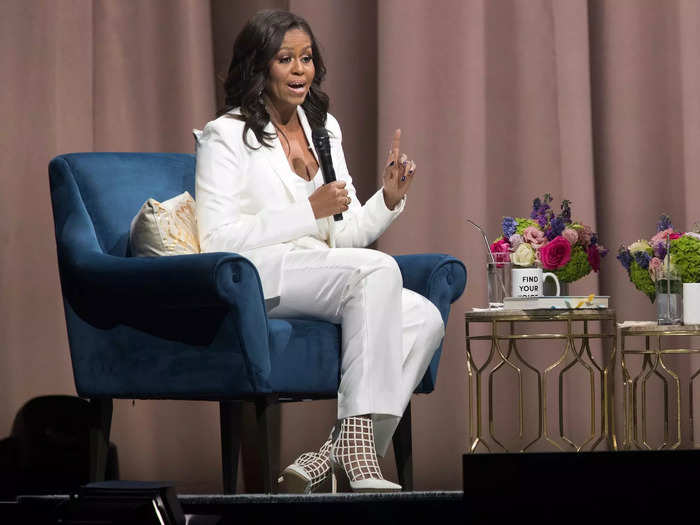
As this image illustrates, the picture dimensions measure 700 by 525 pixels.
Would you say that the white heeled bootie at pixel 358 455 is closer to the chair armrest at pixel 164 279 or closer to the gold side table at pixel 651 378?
the chair armrest at pixel 164 279

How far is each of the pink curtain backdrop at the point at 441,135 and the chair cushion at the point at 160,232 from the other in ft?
4.12

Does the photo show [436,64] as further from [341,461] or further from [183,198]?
[341,461]

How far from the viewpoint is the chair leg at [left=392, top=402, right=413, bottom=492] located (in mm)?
2828

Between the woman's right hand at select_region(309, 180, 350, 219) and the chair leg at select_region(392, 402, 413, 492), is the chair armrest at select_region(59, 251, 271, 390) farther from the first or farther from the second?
the chair leg at select_region(392, 402, 413, 492)

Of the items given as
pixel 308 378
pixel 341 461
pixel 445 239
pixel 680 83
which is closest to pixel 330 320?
pixel 308 378

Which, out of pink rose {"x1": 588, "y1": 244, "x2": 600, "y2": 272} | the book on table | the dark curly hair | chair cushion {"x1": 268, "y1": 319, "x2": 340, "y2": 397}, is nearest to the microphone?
the dark curly hair

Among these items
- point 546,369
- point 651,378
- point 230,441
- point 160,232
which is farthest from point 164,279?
point 651,378

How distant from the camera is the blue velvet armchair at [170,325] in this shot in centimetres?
248

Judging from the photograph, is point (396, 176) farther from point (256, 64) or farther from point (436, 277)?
point (256, 64)

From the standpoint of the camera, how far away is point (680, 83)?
3879mm

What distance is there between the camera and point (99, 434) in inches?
108

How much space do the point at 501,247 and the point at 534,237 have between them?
4.3 inches

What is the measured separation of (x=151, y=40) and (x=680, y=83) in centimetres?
187

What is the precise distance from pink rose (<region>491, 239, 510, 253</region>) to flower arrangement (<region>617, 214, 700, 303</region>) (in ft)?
1.07
